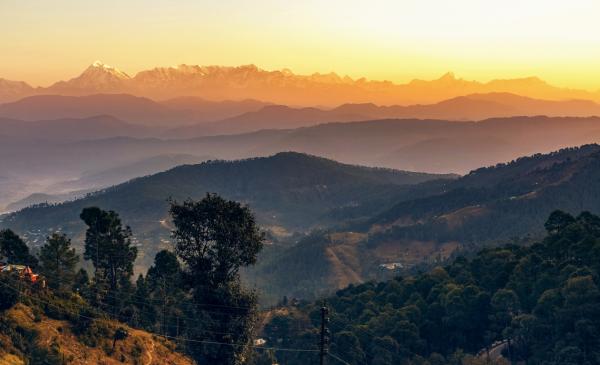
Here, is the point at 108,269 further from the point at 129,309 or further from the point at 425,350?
the point at 425,350

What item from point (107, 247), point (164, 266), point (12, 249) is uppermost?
point (12, 249)

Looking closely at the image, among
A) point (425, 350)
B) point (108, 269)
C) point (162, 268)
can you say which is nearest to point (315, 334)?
point (425, 350)

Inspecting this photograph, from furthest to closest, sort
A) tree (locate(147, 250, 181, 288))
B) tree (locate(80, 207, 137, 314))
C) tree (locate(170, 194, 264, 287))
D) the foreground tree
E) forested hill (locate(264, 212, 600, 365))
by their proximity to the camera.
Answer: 1. tree (locate(147, 250, 181, 288))
2. tree (locate(80, 207, 137, 314))
3. forested hill (locate(264, 212, 600, 365))
4. tree (locate(170, 194, 264, 287))
5. the foreground tree

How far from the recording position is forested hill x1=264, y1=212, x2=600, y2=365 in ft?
293

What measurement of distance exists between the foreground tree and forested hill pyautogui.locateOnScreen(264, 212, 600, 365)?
30242 millimetres

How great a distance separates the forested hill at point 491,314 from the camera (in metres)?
89.4

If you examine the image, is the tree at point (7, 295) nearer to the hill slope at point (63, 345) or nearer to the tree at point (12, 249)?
the hill slope at point (63, 345)

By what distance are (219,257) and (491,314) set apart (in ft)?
161

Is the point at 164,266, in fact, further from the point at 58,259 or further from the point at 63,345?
the point at 63,345

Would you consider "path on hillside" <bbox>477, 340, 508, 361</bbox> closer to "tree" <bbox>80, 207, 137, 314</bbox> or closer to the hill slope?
the hill slope

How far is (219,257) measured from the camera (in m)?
77.4

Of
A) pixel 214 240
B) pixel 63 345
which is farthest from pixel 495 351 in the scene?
pixel 63 345

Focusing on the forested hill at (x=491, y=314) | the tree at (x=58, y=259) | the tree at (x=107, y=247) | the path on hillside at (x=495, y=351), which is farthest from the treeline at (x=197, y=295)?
the path on hillside at (x=495, y=351)

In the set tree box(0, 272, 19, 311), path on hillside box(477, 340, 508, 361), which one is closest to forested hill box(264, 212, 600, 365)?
path on hillside box(477, 340, 508, 361)
